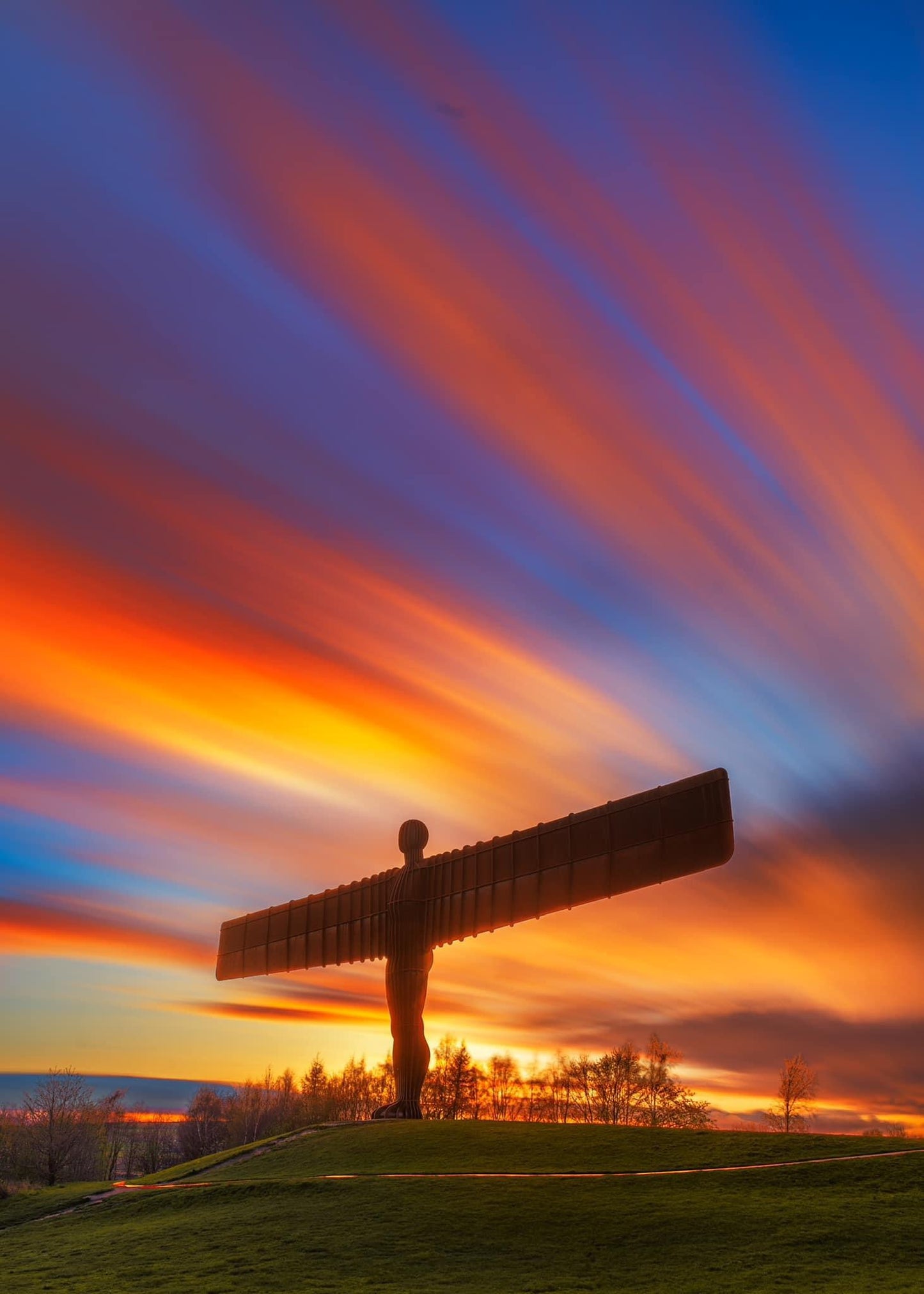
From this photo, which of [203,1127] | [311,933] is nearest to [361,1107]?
[203,1127]

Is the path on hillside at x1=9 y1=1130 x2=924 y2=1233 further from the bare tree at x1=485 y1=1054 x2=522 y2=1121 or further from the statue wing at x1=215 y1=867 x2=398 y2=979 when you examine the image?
the bare tree at x1=485 y1=1054 x2=522 y2=1121

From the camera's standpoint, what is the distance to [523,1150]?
25547mm

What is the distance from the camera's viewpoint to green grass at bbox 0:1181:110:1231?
2983 centimetres

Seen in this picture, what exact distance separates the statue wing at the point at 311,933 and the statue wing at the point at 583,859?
2763 millimetres

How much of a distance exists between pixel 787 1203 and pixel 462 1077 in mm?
55840

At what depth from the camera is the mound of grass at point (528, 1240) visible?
1588 cm

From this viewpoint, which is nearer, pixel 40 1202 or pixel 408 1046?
pixel 40 1202

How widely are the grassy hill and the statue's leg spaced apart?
4.64 meters

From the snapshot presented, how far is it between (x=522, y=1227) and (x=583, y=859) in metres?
12.1

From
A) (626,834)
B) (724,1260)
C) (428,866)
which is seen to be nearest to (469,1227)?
(724,1260)

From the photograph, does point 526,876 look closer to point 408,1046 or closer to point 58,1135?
point 408,1046

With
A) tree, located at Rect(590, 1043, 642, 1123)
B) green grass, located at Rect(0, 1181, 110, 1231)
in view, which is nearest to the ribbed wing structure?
green grass, located at Rect(0, 1181, 110, 1231)

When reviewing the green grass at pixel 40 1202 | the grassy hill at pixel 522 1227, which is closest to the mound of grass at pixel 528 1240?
the grassy hill at pixel 522 1227

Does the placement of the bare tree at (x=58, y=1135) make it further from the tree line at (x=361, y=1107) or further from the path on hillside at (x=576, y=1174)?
the path on hillside at (x=576, y=1174)
